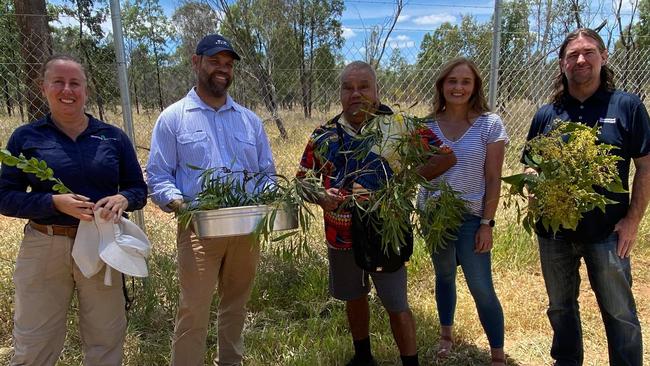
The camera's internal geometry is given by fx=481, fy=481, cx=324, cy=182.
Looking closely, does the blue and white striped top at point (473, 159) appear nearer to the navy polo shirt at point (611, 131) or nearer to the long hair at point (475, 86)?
the long hair at point (475, 86)

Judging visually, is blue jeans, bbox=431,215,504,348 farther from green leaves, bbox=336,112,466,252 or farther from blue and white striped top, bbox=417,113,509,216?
green leaves, bbox=336,112,466,252

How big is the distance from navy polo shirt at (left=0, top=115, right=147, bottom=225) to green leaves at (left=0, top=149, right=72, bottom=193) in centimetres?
8

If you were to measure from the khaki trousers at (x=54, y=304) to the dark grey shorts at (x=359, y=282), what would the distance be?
3.65ft

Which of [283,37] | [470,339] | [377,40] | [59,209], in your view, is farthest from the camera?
[283,37]

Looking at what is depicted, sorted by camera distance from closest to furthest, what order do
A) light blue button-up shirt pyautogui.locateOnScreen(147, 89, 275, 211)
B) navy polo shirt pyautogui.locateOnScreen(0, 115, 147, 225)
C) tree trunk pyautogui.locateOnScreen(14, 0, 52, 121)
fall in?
navy polo shirt pyautogui.locateOnScreen(0, 115, 147, 225) < light blue button-up shirt pyautogui.locateOnScreen(147, 89, 275, 211) < tree trunk pyautogui.locateOnScreen(14, 0, 52, 121)

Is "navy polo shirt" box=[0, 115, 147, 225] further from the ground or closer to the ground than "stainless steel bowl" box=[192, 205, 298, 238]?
further from the ground

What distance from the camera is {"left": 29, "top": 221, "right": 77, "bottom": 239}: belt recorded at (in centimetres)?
218

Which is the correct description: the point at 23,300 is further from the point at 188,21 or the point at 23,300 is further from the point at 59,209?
the point at 188,21

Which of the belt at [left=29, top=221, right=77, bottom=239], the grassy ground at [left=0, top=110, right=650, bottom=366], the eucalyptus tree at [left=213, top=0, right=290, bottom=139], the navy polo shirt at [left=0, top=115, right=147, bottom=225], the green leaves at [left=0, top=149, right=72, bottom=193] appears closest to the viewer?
the green leaves at [left=0, top=149, right=72, bottom=193]

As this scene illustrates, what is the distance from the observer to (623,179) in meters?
2.28

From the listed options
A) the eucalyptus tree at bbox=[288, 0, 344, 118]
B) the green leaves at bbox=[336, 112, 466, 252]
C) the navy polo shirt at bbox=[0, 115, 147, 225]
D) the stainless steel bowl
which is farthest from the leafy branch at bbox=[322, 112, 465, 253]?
the eucalyptus tree at bbox=[288, 0, 344, 118]

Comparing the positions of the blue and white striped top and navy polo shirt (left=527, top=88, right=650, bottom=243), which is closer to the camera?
navy polo shirt (left=527, top=88, right=650, bottom=243)

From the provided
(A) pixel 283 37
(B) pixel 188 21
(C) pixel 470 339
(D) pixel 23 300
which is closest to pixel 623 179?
(C) pixel 470 339

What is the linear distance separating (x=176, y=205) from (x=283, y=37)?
16.4 feet
